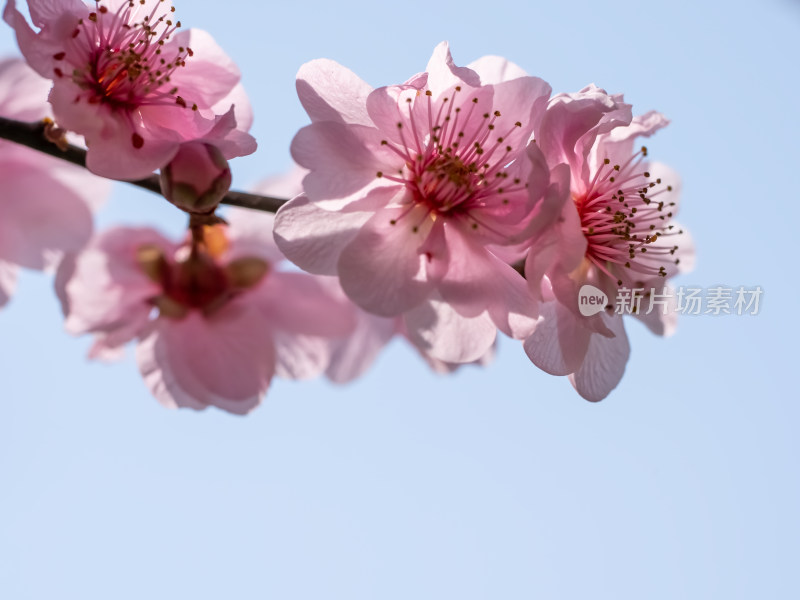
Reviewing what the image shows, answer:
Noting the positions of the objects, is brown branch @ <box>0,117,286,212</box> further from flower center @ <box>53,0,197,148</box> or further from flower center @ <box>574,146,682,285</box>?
flower center @ <box>574,146,682,285</box>

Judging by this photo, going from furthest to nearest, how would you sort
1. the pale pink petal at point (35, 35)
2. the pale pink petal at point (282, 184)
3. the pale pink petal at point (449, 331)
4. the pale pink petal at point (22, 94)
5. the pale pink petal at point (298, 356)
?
the pale pink petal at point (282, 184)
the pale pink petal at point (298, 356)
the pale pink petal at point (22, 94)
the pale pink petal at point (449, 331)
the pale pink petal at point (35, 35)

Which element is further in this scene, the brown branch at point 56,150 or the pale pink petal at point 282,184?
the pale pink petal at point 282,184

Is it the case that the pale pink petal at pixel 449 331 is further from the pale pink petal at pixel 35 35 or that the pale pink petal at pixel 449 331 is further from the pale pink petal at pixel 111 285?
the pale pink petal at pixel 111 285

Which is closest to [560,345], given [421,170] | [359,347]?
[421,170]

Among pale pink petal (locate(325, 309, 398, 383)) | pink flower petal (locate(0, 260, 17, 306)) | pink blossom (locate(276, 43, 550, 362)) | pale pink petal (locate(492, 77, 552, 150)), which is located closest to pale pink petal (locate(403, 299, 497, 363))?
pink blossom (locate(276, 43, 550, 362))

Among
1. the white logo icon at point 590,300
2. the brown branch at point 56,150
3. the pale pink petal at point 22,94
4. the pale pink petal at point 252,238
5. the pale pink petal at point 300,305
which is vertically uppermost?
the white logo icon at point 590,300

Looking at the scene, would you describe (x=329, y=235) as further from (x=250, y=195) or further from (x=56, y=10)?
(x=56, y=10)

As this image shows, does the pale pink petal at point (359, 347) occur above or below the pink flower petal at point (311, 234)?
below

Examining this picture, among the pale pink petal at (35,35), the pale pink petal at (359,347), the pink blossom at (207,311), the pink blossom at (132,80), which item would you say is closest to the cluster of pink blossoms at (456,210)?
the pink blossom at (132,80)
